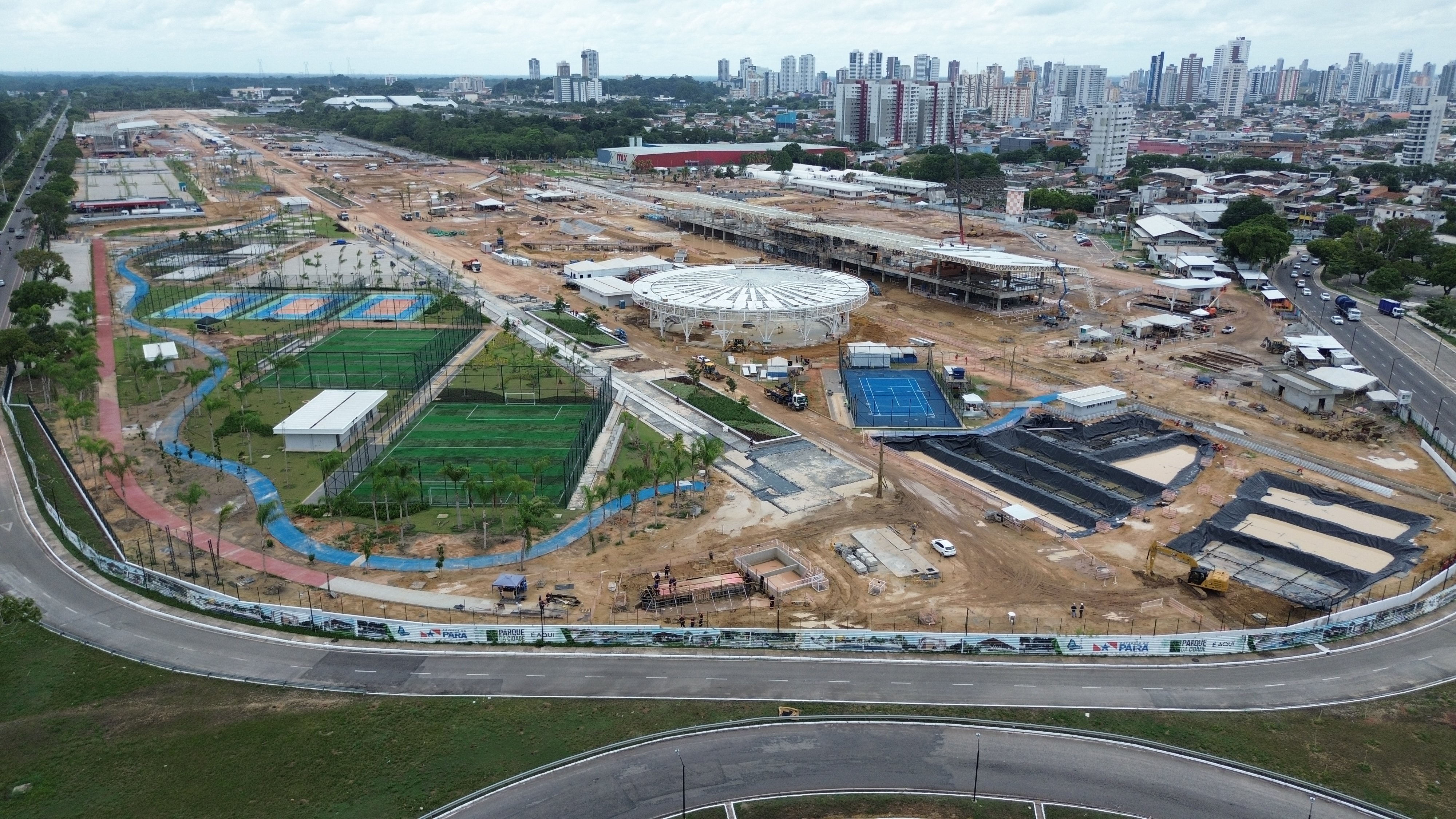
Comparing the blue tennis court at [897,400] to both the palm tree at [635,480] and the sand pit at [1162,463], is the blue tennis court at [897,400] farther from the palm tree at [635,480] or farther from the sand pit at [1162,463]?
the palm tree at [635,480]

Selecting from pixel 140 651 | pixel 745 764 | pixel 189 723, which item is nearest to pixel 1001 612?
pixel 745 764

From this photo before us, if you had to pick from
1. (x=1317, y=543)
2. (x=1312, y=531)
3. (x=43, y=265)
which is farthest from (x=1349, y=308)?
(x=43, y=265)

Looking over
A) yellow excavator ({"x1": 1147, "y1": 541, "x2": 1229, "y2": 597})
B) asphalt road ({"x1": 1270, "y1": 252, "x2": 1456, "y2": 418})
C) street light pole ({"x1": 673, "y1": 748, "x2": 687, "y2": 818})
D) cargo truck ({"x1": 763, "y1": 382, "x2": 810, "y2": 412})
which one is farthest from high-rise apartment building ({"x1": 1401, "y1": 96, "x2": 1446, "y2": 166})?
street light pole ({"x1": 673, "y1": 748, "x2": 687, "y2": 818})

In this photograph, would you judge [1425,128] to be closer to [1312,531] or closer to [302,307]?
[1312,531]

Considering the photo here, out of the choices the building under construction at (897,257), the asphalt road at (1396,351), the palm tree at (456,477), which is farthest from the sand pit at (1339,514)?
the palm tree at (456,477)

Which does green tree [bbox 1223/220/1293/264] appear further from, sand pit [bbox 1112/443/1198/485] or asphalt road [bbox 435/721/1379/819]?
asphalt road [bbox 435/721/1379/819]

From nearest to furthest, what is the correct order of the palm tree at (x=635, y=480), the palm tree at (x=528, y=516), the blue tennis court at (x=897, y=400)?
1. the palm tree at (x=528, y=516)
2. the palm tree at (x=635, y=480)
3. the blue tennis court at (x=897, y=400)
